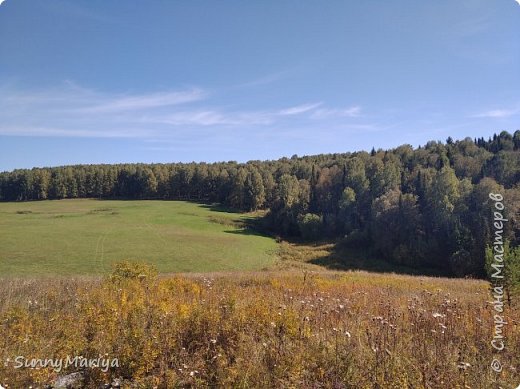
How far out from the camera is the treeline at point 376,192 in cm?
5106

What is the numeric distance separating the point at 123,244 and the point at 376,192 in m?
56.0

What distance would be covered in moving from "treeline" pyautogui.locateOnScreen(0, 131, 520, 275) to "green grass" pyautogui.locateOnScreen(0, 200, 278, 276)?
19086 mm

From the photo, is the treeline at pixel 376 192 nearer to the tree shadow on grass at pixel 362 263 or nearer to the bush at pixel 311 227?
the bush at pixel 311 227

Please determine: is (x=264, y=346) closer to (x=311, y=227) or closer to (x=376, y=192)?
(x=311, y=227)

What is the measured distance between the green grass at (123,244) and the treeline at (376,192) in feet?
62.6

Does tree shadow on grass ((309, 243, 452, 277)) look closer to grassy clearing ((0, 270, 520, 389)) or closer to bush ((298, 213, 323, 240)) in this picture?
bush ((298, 213, 323, 240))

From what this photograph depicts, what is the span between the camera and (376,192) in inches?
3095

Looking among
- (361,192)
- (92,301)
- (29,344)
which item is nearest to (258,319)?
(29,344)

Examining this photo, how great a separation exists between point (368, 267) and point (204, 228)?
32.7 m

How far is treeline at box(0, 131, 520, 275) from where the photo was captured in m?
51.1

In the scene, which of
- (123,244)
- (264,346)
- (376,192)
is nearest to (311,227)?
(376,192)

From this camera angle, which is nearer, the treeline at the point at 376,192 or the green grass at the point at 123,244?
the green grass at the point at 123,244

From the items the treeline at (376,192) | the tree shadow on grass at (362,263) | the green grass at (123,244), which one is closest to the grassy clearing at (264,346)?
the green grass at (123,244)

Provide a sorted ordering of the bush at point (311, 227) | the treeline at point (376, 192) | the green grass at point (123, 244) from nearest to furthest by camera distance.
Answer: the green grass at point (123, 244) < the treeline at point (376, 192) < the bush at point (311, 227)
